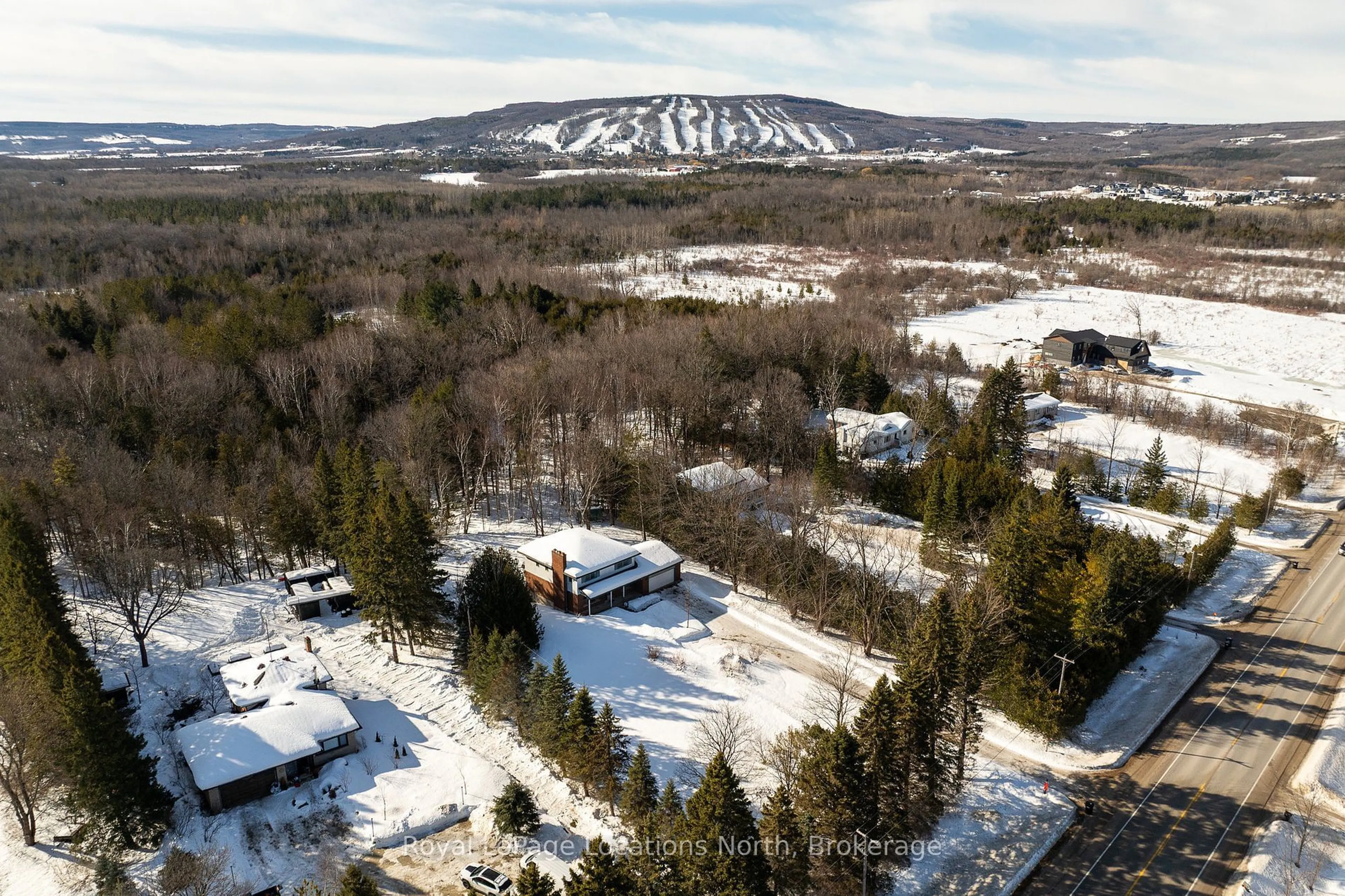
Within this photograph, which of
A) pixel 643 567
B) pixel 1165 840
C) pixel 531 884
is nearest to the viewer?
pixel 531 884

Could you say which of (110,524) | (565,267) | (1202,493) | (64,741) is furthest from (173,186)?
(1202,493)

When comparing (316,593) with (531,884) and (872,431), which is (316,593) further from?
(872,431)

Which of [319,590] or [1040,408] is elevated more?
[1040,408]

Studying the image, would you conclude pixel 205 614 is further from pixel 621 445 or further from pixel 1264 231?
pixel 1264 231

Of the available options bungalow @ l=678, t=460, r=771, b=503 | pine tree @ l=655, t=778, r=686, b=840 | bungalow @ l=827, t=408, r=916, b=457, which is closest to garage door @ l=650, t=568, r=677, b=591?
bungalow @ l=678, t=460, r=771, b=503

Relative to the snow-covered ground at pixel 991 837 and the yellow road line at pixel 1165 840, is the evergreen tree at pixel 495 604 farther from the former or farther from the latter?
the yellow road line at pixel 1165 840

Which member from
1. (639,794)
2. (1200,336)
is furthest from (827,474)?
(1200,336)

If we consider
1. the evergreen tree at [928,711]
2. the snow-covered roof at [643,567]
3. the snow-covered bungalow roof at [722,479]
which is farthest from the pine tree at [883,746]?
the snow-covered bungalow roof at [722,479]
